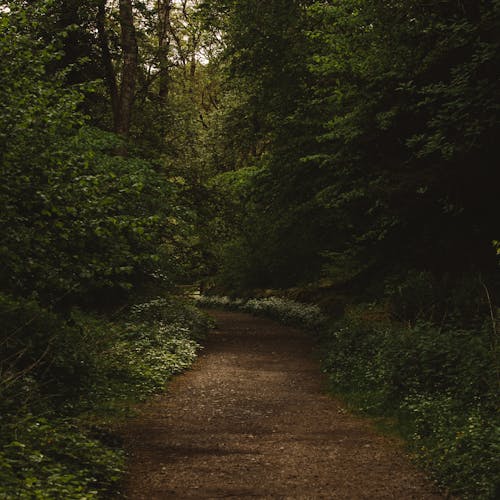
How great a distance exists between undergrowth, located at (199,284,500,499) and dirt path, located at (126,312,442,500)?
1.39 ft

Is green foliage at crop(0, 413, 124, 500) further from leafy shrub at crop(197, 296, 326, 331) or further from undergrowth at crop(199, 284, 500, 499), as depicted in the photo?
leafy shrub at crop(197, 296, 326, 331)

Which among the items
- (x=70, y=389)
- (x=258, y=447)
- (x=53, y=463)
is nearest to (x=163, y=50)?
(x=70, y=389)

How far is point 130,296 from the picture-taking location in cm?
1742

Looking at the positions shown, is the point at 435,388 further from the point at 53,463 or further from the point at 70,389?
the point at 53,463

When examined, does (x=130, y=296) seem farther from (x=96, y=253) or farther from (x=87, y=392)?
(x=96, y=253)

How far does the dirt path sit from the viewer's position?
6.30m

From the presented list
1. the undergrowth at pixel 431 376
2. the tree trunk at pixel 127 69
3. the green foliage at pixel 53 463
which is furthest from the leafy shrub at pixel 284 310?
the green foliage at pixel 53 463

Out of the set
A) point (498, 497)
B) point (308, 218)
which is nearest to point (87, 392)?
point (498, 497)

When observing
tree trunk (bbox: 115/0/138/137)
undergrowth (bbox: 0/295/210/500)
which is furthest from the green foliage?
tree trunk (bbox: 115/0/138/137)

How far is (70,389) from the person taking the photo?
356 inches

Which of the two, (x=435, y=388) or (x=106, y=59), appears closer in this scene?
(x=435, y=388)

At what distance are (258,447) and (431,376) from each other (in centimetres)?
328

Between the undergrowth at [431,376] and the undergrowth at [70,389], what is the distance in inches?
146

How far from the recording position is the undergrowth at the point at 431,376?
626 centimetres
